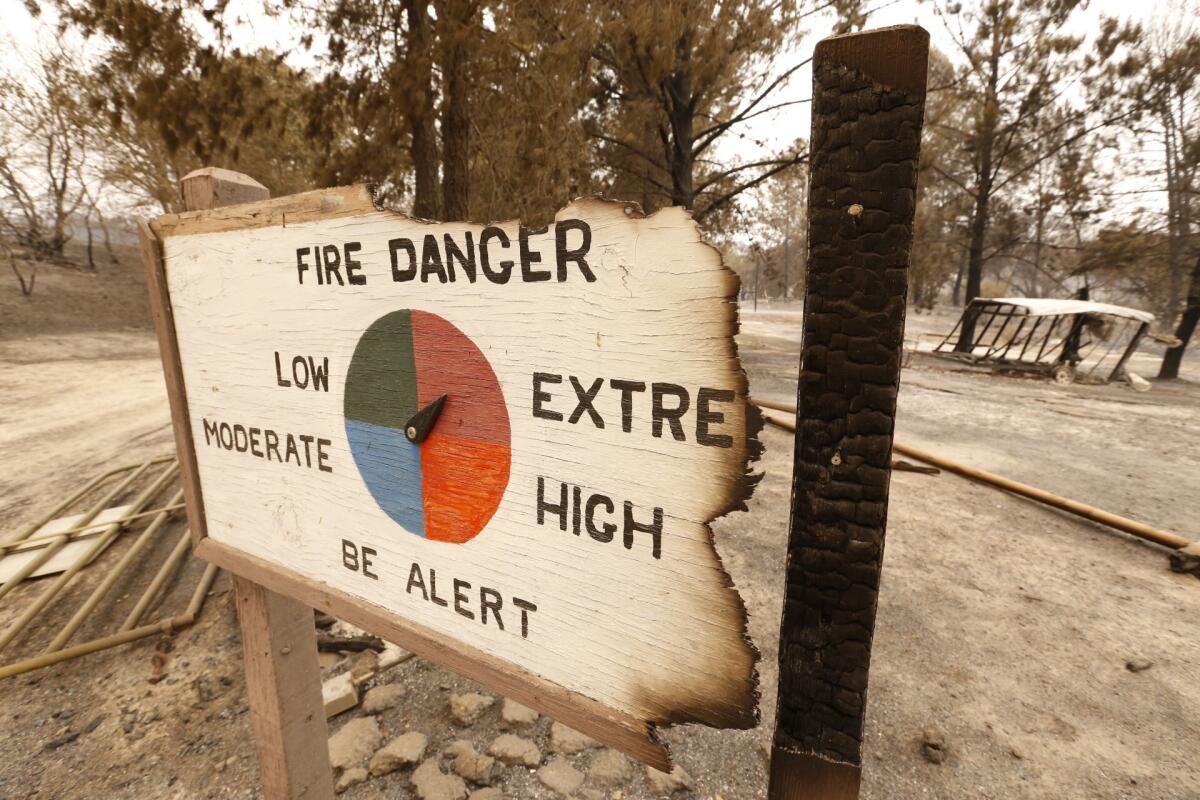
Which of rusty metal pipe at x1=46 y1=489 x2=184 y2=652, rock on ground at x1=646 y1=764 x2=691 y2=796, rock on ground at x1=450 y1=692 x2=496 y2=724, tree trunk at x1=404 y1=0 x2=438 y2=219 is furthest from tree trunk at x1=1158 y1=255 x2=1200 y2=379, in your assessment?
rusty metal pipe at x1=46 y1=489 x2=184 y2=652

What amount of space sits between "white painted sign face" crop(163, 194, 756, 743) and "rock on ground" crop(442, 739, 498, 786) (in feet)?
4.61

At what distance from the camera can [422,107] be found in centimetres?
480

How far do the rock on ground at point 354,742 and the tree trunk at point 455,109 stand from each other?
4620 mm

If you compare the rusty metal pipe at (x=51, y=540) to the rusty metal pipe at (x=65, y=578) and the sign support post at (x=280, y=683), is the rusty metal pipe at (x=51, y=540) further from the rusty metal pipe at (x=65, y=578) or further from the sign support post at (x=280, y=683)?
the sign support post at (x=280, y=683)

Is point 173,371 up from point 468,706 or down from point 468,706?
up

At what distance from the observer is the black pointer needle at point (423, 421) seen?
91 cm

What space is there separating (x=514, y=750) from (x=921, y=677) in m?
2.04

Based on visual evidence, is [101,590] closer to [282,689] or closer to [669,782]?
[282,689]

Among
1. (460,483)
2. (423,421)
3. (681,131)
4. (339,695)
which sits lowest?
(339,695)

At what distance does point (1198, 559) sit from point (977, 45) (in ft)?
63.6

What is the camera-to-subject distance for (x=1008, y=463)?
588cm

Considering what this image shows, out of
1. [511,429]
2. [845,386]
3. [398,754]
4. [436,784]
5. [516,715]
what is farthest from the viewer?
[516,715]

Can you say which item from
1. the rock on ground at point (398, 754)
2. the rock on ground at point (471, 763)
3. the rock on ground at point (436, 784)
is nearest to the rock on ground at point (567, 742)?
the rock on ground at point (471, 763)

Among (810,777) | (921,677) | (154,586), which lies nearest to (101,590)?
(154,586)
